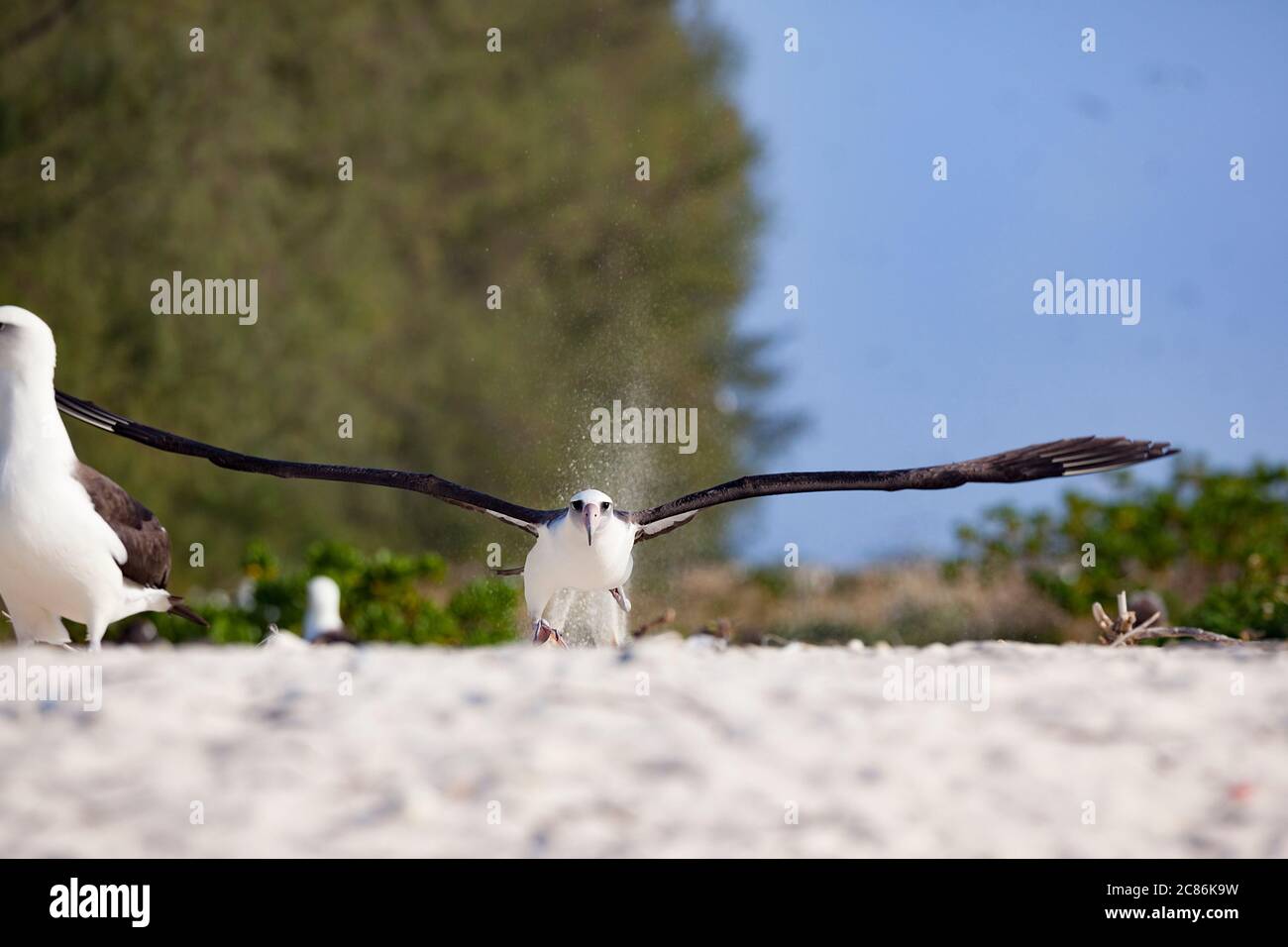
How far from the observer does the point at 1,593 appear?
646cm

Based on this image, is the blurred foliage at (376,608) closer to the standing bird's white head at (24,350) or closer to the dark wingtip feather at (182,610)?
the dark wingtip feather at (182,610)

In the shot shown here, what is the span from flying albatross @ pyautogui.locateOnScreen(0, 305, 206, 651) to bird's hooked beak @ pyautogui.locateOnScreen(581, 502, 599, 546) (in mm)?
2173

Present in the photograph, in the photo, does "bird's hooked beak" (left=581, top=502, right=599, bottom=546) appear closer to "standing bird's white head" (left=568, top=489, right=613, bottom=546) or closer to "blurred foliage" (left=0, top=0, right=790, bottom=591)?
"standing bird's white head" (left=568, top=489, right=613, bottom=546)

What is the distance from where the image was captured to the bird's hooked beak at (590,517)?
309 inches

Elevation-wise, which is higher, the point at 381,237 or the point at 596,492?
the point at 381,237

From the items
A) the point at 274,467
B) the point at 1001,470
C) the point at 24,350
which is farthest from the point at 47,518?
the point at 1001,470

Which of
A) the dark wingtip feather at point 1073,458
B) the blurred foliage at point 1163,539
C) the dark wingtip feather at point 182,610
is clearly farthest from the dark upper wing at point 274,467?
the blurred foliage at point 1163,539

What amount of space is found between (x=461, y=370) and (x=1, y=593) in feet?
75.7

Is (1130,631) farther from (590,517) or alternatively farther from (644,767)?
(644,767)

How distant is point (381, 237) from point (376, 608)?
62.1ft

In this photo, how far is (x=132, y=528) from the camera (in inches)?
269

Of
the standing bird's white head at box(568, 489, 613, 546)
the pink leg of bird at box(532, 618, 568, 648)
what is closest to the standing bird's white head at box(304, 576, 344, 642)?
the pink leg of bird at box(532, 618, 568, 648)

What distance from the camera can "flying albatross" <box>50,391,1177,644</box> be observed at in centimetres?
705
